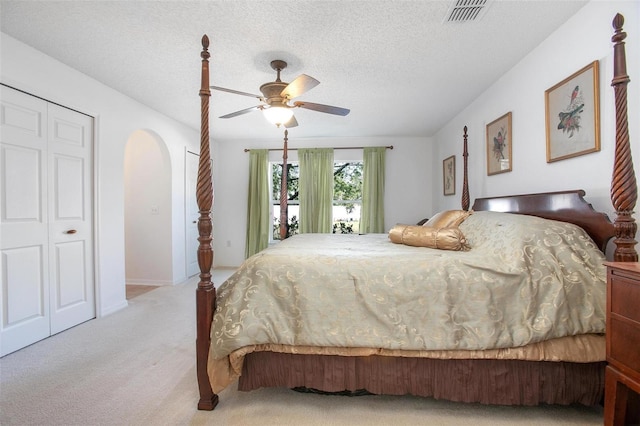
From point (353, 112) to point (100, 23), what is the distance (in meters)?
2.66

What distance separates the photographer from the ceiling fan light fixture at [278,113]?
2439 mm

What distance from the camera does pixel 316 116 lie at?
12.9 feet

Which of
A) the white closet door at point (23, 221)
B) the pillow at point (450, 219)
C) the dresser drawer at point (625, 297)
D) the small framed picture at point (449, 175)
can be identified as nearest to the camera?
the dresser drawer at point (625, 297)

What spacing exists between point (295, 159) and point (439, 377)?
4.29 metres

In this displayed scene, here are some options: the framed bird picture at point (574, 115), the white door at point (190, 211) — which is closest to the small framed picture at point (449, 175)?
the framed bird picture at point (574, 115)

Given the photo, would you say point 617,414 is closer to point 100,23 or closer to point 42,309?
point 100,23

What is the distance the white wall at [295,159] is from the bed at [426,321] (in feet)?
11.3

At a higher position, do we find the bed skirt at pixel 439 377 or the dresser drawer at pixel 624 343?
the dresser drawer at pixel 624 343

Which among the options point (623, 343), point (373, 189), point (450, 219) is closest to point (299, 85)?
point (450, 219)

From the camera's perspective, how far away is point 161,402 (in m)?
1.61

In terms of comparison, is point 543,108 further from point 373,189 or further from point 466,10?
point 373,189

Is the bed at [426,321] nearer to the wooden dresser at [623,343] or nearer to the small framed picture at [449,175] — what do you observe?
the wooden dresser at [623,343]

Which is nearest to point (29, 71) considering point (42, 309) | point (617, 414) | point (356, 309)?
point (42, 309)

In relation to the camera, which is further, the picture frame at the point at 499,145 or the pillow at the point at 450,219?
the picture frame at the point at 499,145
